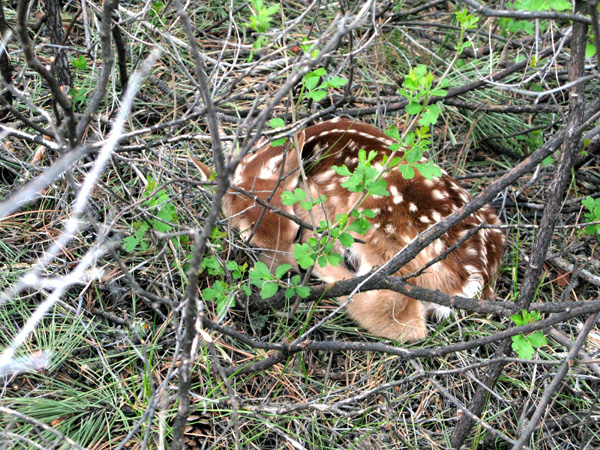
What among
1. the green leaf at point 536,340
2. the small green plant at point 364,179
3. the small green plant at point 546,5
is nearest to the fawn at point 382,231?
the small green plant at point 364,179

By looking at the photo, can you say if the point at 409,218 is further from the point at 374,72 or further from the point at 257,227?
the point at 374,72

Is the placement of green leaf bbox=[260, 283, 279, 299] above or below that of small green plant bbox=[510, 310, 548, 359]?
below

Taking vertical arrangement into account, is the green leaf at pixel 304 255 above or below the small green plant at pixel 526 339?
above

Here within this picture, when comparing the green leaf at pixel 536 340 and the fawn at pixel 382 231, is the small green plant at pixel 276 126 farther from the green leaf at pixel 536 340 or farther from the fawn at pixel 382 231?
the green leaf at pixel 536 340

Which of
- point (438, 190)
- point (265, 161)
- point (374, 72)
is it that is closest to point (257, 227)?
point (265, 161)

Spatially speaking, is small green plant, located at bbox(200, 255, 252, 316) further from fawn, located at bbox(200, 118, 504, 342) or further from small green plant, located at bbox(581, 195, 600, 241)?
small green plant, located at bbox(581, 195, 600, 241)

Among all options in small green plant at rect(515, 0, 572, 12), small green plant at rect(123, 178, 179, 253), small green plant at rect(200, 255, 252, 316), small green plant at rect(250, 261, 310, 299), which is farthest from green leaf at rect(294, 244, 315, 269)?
small green plant at rect(515, 0, 572, 12)
